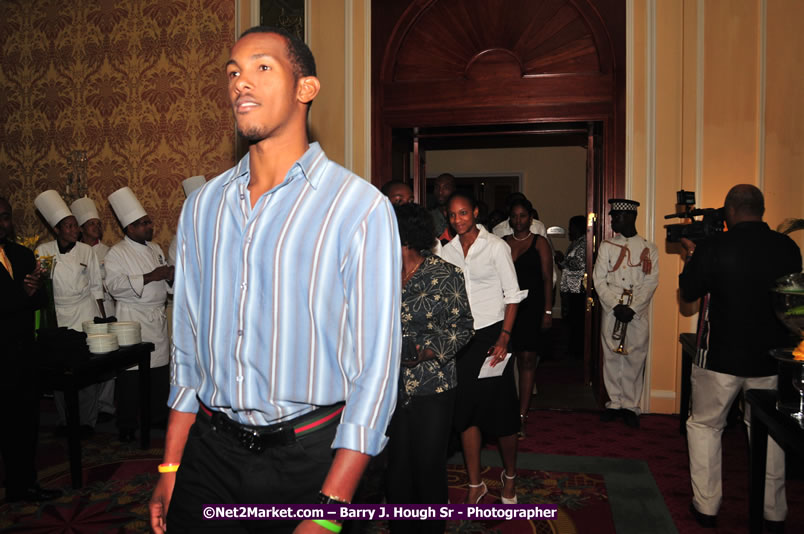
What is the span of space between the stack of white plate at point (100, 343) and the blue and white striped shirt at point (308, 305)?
293cm

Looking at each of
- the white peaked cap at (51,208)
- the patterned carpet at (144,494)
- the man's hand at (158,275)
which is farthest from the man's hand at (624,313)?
the white peaked cap at (51,208)

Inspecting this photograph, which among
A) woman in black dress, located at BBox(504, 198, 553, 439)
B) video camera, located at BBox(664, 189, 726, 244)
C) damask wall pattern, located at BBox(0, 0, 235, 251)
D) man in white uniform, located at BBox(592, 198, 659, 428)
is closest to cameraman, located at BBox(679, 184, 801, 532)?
video camera, located at BBox(664, 189, 726, 244)

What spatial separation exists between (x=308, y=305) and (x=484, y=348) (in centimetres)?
219

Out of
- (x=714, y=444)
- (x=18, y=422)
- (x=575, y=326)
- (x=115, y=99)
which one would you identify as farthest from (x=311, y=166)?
(x=575, y=326)

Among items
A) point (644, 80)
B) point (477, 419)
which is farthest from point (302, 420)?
point (644, 80)

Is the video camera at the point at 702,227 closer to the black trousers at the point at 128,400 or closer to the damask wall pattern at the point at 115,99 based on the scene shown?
the black trousers at the point at 128,400

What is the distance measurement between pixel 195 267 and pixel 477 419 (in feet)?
6.86

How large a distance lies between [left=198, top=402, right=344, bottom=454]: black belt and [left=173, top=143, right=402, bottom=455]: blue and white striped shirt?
2cm

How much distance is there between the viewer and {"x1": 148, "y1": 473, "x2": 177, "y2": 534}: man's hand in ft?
4.19

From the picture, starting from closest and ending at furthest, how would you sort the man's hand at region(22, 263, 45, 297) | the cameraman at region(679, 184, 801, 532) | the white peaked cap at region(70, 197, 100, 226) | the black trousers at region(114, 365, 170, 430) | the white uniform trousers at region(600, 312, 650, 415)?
1. the cameraman at region(679, 184, 801, 532)
2. the man's hand at region(22, 263, 45, 297)
3. the black trousers at region(114, 365, 170, 430)
4. the white uniform trousers at region(600, 312, 650, 415)
5. the white peaked cap at region(70, 197, 100, 226)

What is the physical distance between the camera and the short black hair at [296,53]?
122 cm

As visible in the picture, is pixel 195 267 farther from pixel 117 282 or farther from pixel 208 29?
pixel 208 29

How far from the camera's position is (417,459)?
238 cm

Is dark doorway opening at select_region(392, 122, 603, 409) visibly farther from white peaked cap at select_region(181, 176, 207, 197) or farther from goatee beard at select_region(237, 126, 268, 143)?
goatee beard at select_region(237, 126, 268, 143)
